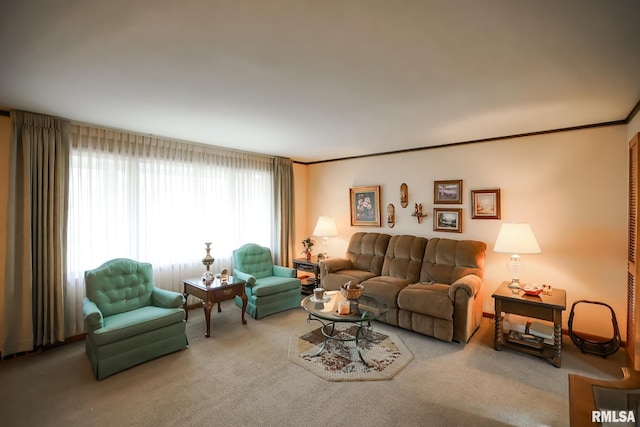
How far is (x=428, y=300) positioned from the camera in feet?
11.4

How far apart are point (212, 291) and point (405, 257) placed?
2.72 metres

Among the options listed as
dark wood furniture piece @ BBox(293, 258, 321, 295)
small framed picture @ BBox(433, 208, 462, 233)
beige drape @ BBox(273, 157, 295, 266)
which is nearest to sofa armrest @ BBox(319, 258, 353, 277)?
dark wood furniture piece @ BBox(293, 258, 321, 295)

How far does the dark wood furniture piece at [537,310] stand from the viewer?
2912mm

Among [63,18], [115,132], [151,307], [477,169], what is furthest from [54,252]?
[477,169]

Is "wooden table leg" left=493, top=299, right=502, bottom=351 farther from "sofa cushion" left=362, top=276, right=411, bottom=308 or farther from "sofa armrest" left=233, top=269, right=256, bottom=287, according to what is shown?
"sofa armrest" left=233, top=269, right=256, bottom=287

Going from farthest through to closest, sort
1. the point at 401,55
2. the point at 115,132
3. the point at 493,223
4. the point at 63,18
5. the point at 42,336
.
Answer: the point at 493,223, the point at 115,132, the point at 42,336, the point at 401,55, the point at 63,18

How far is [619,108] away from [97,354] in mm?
5292

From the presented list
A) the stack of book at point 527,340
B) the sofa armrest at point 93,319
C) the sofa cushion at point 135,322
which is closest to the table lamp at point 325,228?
the sofa cushion at point 135,322

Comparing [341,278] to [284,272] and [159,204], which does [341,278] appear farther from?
[159,204]

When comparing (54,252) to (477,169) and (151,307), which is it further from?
(477,169)

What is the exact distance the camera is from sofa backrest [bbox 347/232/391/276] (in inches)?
189

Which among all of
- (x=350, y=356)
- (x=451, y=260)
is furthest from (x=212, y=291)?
(x=451, y=260)

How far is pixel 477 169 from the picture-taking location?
13.8ft

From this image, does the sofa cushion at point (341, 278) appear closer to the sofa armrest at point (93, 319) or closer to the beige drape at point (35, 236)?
the sofa armrest at point (93, 319)
